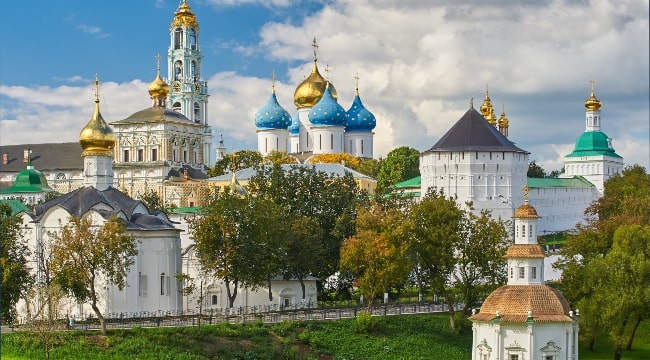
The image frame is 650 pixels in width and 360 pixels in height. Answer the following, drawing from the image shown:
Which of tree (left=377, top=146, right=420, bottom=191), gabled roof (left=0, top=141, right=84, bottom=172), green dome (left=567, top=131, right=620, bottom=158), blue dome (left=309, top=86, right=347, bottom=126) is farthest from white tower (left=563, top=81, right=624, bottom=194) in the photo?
gabled roof (left=0, top=141, right=84, bottom=172)

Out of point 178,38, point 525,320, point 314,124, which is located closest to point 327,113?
point 314,124

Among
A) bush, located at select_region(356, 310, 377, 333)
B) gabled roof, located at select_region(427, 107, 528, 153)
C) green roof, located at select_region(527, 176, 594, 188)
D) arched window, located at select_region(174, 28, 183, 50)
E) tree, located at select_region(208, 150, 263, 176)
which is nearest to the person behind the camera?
bush, located at select_region(356, 310, 377, 333)

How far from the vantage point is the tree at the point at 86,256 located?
41.6m

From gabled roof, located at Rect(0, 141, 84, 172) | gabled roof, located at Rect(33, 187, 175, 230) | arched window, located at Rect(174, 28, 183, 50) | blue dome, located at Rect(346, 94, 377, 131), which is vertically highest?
arched window, located at Rect(174, 28, 183, 50)

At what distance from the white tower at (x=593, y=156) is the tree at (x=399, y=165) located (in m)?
12.0

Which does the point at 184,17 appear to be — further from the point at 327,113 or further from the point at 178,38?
the point at 327,113

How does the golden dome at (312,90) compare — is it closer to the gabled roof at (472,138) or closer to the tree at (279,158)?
the tree at (279,158)

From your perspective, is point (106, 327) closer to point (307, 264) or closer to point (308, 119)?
point (307, 264)

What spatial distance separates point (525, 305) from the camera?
42.4 meters

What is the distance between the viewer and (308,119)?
95.2 metres

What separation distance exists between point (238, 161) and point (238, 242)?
39.5 m

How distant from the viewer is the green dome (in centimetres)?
9194

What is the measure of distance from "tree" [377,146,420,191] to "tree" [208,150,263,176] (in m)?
9.09

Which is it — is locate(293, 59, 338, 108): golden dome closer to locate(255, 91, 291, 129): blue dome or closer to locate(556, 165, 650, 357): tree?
locate(255, 91, 291, 129): blue dome
